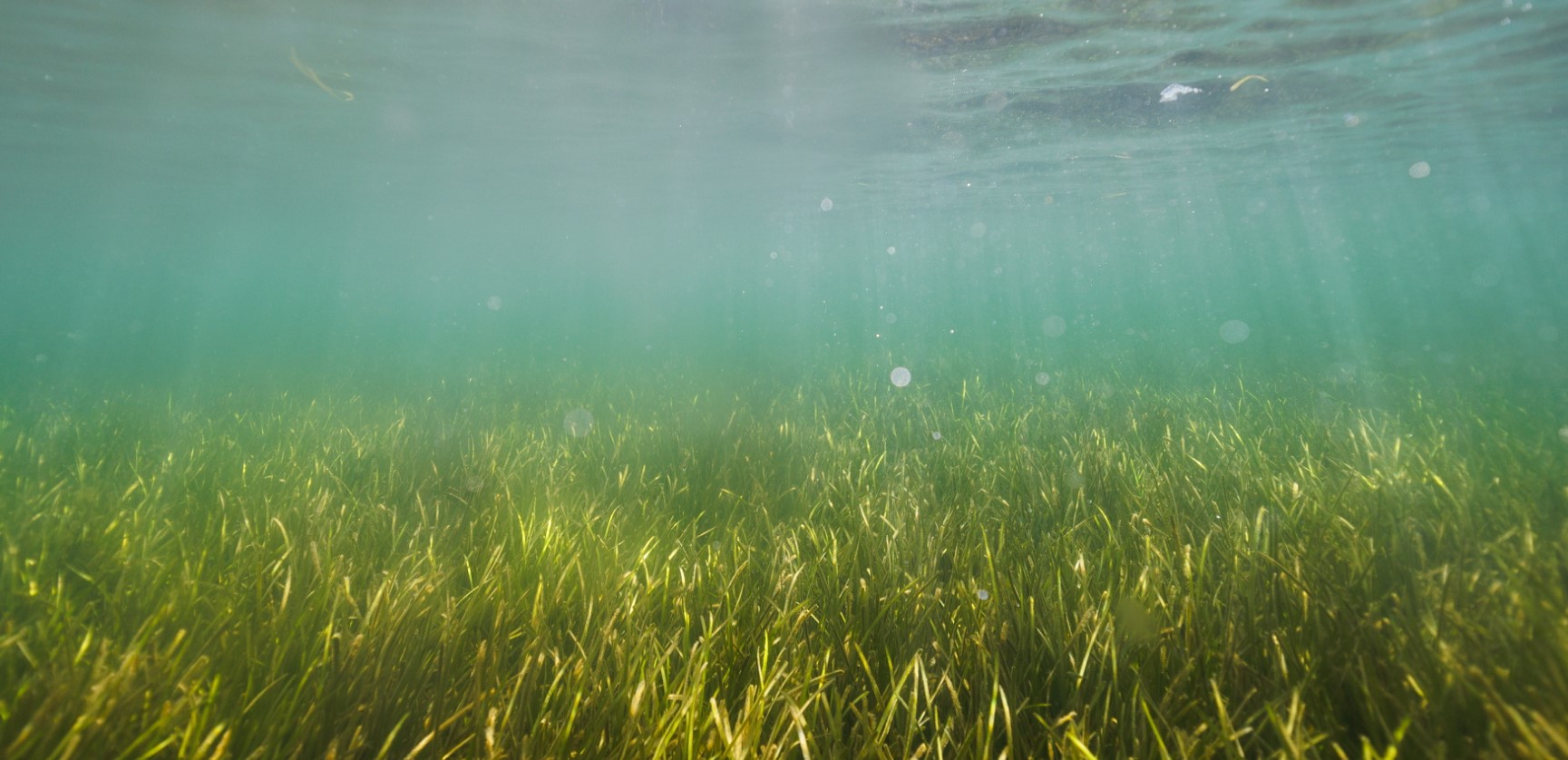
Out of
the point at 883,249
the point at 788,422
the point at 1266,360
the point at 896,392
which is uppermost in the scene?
the point at 788,422

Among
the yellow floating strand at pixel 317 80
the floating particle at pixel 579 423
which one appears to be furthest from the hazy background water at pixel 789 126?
the floating particle at pixel 579 423

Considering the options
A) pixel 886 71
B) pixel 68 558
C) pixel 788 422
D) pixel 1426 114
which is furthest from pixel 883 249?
pixel 68 558

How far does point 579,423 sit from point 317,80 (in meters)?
12.0

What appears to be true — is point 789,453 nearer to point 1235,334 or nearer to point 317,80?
point 317,80

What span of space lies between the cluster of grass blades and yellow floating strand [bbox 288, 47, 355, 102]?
36.8 ft

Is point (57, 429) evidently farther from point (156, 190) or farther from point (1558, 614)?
point (156, 190)

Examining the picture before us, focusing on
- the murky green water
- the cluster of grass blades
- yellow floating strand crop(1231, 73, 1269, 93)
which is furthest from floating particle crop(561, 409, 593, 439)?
yellow floating strand crop(1231, 73, 1269, 93)

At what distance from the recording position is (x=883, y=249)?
60.5 meters

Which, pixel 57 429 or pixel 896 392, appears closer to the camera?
pixel 57 429

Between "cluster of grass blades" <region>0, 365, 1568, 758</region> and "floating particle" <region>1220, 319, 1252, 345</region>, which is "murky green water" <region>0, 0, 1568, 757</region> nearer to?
"cluster of grass blades" <region>0, 365, 1568, 758</region>

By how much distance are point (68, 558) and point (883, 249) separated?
60.3 metres

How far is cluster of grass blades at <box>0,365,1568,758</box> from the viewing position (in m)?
1.85

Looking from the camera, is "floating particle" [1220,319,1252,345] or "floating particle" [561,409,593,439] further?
"floating particle" [1220,319,1252,345]

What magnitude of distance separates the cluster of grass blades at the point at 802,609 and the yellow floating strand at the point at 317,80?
11220 millimetres
